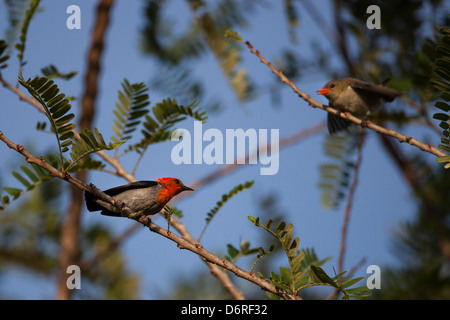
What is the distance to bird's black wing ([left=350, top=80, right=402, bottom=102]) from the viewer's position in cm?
430

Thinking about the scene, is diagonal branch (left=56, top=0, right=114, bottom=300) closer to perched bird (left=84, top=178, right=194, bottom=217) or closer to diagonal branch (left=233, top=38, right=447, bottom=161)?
perched bird (left=84, top=178, right=194, bottom=217)

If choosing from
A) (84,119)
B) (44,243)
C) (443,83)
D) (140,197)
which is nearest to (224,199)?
(140,197)

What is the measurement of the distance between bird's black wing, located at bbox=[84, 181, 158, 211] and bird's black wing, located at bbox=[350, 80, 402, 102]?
2248 millimetres

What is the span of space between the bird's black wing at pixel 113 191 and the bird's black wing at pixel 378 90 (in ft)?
7.38

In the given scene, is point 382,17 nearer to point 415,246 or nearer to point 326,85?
point 326,85

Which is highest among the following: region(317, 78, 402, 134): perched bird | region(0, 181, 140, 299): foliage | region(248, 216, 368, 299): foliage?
region(317, 78, 402, 134): perched bird

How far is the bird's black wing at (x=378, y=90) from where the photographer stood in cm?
430

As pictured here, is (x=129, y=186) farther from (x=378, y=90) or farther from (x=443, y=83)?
→ (x=378, y=90)

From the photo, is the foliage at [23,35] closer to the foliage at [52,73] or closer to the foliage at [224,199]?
the foliage at [52,73]

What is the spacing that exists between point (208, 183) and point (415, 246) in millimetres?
2596

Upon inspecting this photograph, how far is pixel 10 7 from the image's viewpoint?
437 centimetres

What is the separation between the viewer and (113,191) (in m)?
3.27

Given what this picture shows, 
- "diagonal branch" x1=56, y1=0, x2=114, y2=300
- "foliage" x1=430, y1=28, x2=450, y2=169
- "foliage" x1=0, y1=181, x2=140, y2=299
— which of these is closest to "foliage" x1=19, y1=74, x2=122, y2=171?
"foliage" x1=430, y1=28, x2=450, y2=169

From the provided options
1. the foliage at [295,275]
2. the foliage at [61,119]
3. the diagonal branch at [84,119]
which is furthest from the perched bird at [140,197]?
the diagonal branch at [84,119]
